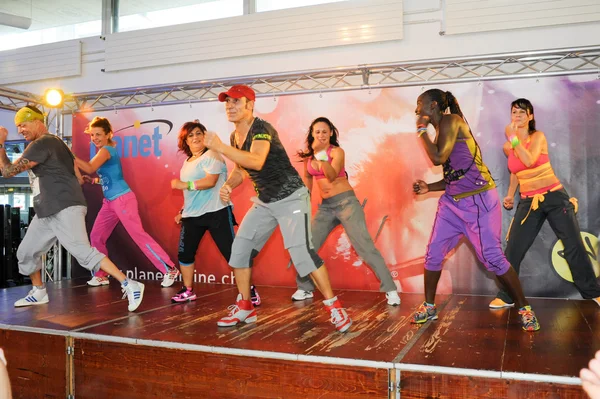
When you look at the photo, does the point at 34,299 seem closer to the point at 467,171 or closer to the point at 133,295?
the point at 133,295

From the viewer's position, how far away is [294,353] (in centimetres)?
294

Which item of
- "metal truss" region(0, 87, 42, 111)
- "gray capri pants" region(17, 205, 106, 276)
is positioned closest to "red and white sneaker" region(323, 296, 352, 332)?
"gray capri pants" region(17, 205, 106, 276)

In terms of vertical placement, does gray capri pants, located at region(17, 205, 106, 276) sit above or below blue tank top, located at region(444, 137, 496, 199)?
below

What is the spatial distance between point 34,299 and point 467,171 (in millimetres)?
3949

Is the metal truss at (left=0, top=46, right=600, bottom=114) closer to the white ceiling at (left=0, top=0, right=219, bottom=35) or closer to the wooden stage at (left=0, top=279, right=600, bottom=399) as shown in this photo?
the white ceiling at (left=0, top=0, right=219, bottom=35)

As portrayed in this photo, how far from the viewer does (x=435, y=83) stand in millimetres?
5418

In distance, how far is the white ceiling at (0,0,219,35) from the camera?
7.57m

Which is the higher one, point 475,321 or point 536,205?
point 536,205

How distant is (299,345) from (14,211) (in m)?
6.60

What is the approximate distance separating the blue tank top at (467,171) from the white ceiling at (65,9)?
17.6ft

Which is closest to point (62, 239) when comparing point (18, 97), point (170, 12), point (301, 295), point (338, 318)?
point (301, 295)

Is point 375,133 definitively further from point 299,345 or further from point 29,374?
point 29,374

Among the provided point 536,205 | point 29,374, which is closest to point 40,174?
point 29,374

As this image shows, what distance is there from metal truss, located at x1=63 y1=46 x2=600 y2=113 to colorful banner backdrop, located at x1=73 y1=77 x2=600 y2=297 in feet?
0.33
